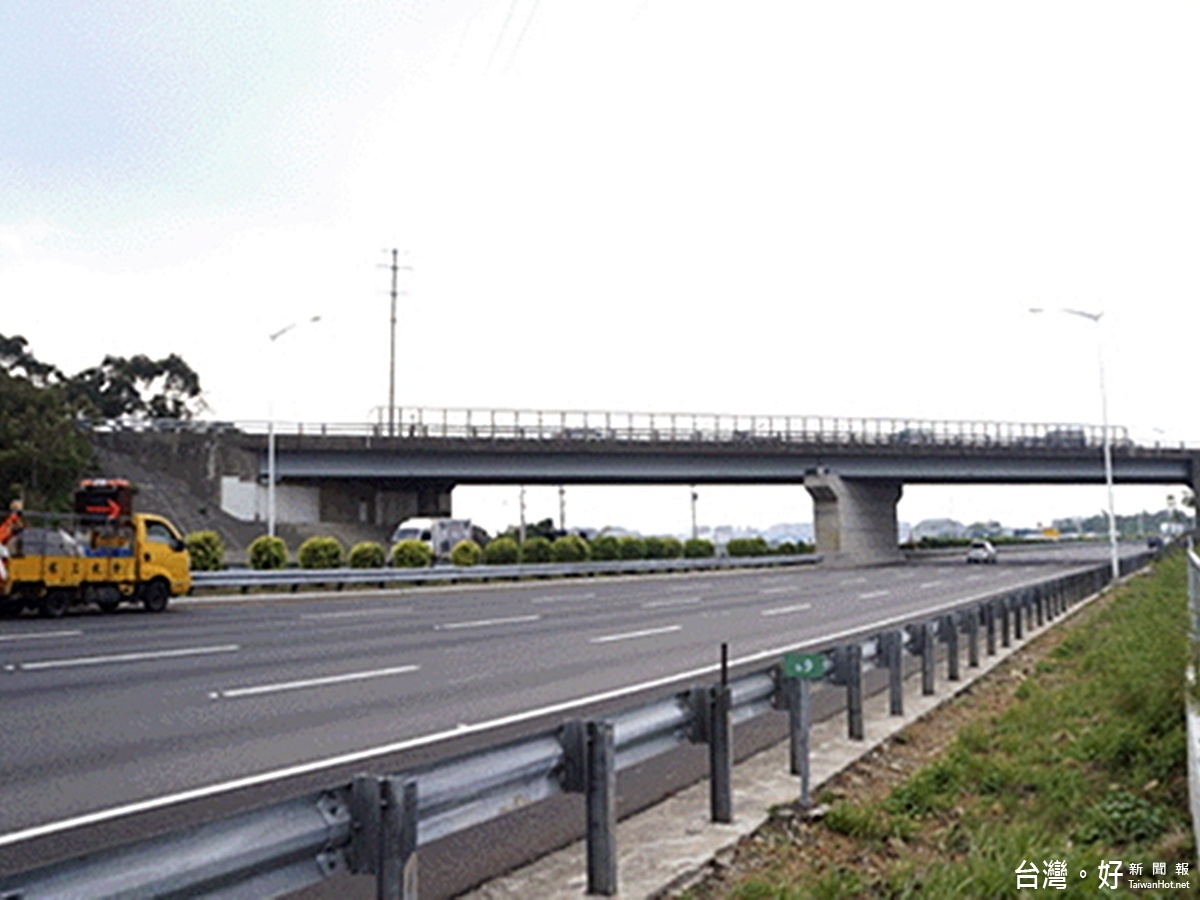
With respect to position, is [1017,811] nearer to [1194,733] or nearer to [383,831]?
[1194,733]

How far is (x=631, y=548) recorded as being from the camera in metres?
55.1

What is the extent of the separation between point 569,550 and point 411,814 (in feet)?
153

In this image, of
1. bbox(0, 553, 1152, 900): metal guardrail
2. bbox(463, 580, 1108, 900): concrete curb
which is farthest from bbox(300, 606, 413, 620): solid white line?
bbox(0, 553, 1152, 900): metal guardrail

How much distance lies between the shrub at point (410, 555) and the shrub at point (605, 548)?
11202 millimetres

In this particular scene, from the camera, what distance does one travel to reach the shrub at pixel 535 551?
161 feet

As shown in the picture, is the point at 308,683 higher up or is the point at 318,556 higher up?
the point at 318,556

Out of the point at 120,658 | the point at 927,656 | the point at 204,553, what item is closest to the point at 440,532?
the point at 204,553

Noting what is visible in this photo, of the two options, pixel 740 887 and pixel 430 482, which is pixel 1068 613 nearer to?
pixel 740 887

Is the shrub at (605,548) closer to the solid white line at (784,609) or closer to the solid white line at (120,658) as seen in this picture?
the solid white line at (784,609)

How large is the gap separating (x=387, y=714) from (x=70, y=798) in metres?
3.91

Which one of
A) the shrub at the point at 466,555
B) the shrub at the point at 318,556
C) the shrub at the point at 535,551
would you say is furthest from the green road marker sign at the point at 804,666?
the shrub at the point at 535,551

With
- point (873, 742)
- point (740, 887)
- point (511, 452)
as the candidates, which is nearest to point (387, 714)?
point (873, 742)

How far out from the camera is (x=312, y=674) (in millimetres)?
14469

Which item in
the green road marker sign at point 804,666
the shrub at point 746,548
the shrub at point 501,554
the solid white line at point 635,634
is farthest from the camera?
the shrub at point 746,548
